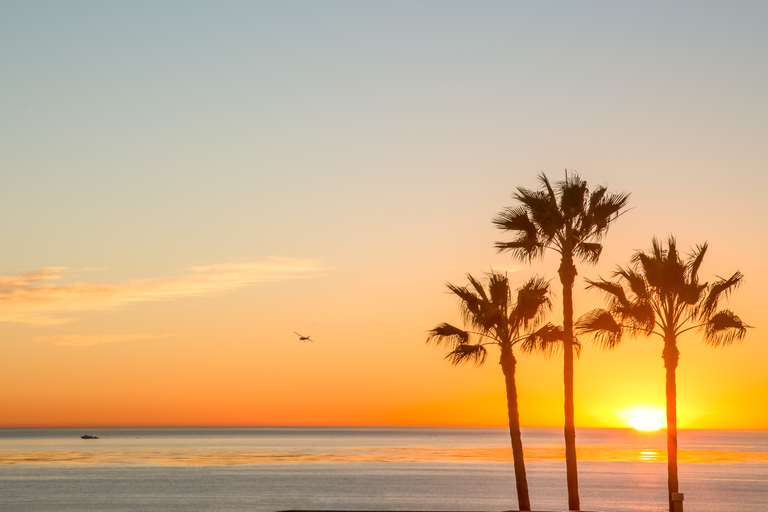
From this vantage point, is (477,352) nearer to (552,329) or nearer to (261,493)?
(552,329)

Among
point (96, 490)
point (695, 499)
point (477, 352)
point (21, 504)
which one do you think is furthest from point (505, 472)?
point (477, 352)

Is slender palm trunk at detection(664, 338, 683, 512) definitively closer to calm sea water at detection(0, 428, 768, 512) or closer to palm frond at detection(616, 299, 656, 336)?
palm frond at detection(616, 299, 656, 336)

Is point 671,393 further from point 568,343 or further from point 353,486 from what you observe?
point 353,486

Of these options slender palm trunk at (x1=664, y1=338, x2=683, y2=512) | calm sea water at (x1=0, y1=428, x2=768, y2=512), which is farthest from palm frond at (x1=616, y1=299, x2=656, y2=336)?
calm sea water at (x1=0, y1=428, x2=768, y2=512)

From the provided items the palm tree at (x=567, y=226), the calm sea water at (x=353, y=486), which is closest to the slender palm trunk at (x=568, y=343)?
the palm tree at (x=567, y=226)

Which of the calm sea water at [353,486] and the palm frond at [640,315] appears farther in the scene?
the calm sea water at [353,486]

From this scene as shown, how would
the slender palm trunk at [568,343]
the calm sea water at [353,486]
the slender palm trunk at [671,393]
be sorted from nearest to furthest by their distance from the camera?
1. the slender palm trunk at [671,393]
2. the slender palm trunk at [568,343]
3. the calm sea water at [353,486]

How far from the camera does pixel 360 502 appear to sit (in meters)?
82.5

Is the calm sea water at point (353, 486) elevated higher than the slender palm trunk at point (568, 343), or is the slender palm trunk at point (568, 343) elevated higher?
the slender palm trunk at point (568, 343)

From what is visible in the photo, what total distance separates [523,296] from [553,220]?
374 cm

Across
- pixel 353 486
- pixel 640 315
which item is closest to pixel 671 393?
pixel 640 315

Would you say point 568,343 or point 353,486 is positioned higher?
point 568,343

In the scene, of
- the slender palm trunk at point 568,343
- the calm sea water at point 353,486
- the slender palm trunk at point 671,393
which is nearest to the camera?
the slender palm trunk at point 671,393

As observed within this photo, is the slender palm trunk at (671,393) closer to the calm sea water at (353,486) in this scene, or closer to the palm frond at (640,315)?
the palm frond at (640,315)
